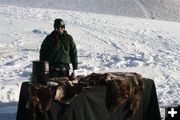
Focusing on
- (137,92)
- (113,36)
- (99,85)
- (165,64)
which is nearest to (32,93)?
(99,85)

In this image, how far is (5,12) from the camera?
26.2 m

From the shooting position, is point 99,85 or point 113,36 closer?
point 99,85

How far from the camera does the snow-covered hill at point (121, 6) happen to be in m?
37.2

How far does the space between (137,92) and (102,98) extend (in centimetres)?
62

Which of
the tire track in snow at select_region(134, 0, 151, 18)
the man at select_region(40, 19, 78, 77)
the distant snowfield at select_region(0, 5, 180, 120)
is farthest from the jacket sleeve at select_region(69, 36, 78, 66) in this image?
the tire track in snow at select_region(134, 0, 151, 18)

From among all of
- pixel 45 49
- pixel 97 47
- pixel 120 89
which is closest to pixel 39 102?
pixel 120 89

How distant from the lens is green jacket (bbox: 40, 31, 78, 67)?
8625mm

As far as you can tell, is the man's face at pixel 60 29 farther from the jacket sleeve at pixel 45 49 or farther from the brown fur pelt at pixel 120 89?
the brown fur pelt at pixel 120 89

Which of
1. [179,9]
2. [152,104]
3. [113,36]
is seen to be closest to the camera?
[152,104]

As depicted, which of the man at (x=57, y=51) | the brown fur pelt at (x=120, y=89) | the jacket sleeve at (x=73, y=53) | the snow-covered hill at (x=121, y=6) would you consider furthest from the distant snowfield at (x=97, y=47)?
the snow-covered hill at (x=121, y=6)

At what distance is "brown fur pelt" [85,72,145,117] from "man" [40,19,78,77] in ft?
4.38

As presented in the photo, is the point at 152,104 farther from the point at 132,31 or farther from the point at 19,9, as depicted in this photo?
the point at 19,9

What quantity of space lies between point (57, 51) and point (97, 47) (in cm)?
1002

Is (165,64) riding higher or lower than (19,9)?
lower
